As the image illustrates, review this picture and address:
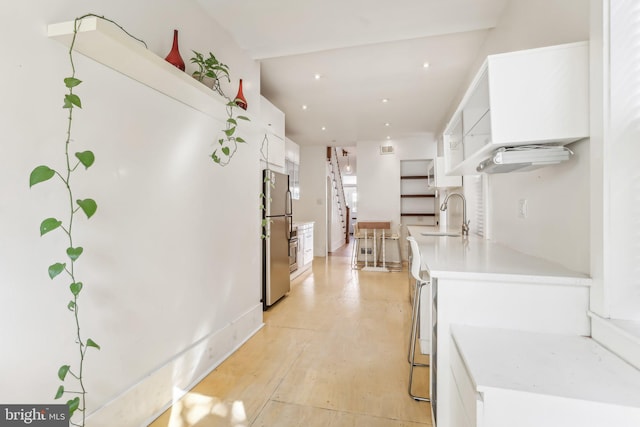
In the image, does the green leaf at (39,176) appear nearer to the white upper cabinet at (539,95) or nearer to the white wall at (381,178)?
the white upper cabinet at (539,95)

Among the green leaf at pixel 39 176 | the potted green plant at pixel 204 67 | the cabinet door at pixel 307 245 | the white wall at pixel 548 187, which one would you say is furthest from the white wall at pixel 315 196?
the green leaf at pixel 39 176

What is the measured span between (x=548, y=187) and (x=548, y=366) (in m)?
1.07

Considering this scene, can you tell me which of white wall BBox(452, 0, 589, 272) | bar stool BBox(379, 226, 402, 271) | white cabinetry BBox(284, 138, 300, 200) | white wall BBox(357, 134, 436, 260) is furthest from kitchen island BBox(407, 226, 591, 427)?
white wall BBox(357, 134, 436, 260)

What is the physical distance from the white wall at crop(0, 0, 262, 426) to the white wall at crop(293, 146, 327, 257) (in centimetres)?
450

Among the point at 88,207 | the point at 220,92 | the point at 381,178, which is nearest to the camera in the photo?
the point at 88,207

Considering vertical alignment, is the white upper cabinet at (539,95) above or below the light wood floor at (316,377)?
above

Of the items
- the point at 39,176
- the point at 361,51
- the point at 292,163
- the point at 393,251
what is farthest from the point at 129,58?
the point at 393,251

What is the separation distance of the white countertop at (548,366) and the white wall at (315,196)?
5773mm

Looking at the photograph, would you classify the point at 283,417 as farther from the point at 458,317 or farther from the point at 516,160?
the point at 516,160

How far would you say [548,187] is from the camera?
62.4 inches

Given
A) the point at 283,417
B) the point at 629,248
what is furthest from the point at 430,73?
the point at 283,417

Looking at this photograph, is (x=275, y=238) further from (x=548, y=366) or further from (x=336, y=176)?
(x=336, y=176)

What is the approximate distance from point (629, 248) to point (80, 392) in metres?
2.31

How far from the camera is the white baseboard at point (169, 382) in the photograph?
4.68 ft
